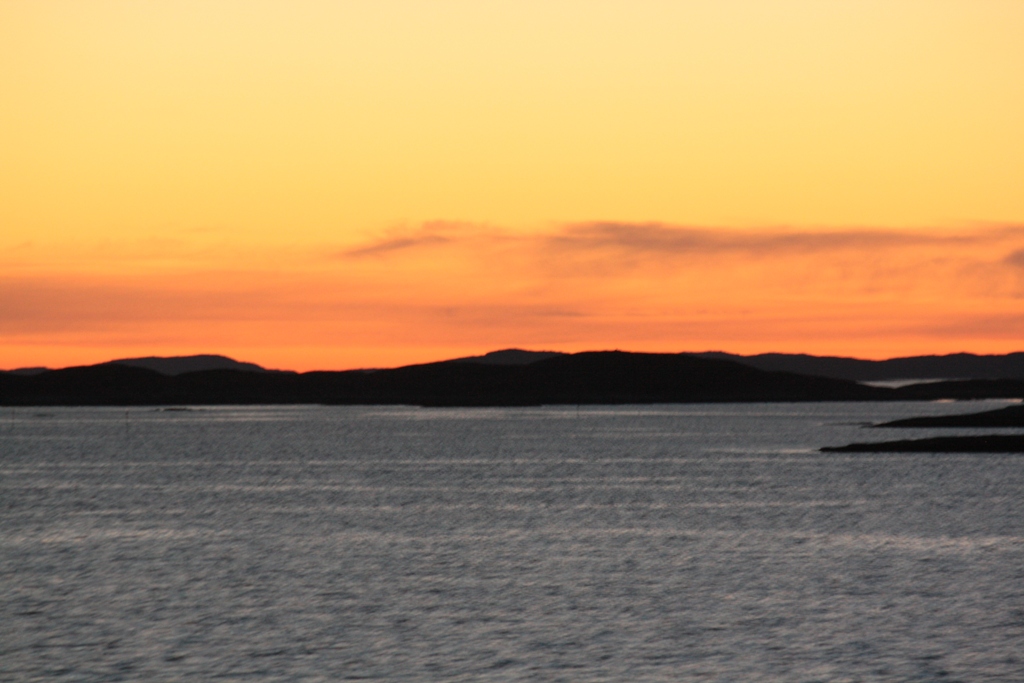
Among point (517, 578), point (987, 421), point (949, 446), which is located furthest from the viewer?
point (987, 421)

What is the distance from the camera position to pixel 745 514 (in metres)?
62.2

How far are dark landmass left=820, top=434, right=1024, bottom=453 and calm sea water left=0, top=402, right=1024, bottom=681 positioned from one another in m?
25.9

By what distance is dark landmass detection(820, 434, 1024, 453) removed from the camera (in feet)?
377

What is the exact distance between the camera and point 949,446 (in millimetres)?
115625

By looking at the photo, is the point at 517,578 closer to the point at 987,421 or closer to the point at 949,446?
the point at 949,446

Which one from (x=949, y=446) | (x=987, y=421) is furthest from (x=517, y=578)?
(x=987, y=421)

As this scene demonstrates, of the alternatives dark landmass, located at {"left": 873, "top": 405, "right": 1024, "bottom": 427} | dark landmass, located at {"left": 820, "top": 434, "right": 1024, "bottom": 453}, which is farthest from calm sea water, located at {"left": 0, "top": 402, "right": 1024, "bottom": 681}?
dark landmass, located at {"left": 873, "top": 405, "right": 1024, "bottom": 427}

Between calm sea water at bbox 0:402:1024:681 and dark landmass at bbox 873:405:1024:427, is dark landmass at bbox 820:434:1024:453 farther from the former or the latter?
Answer: dark landmass at bbox 873:405:1024:427

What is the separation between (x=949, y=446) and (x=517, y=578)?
8414 centimetres

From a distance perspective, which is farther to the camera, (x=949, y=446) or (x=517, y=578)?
(x=949, y=446)

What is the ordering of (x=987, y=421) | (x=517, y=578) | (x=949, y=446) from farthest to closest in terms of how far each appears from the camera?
(x=987, y=421)
(x=949, y=446)
(x=517, y=578)

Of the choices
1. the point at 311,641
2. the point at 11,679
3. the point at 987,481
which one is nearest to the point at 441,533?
the point at 311,641

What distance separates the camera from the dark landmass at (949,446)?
377 ft

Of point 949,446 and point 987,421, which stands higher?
point 987,421
